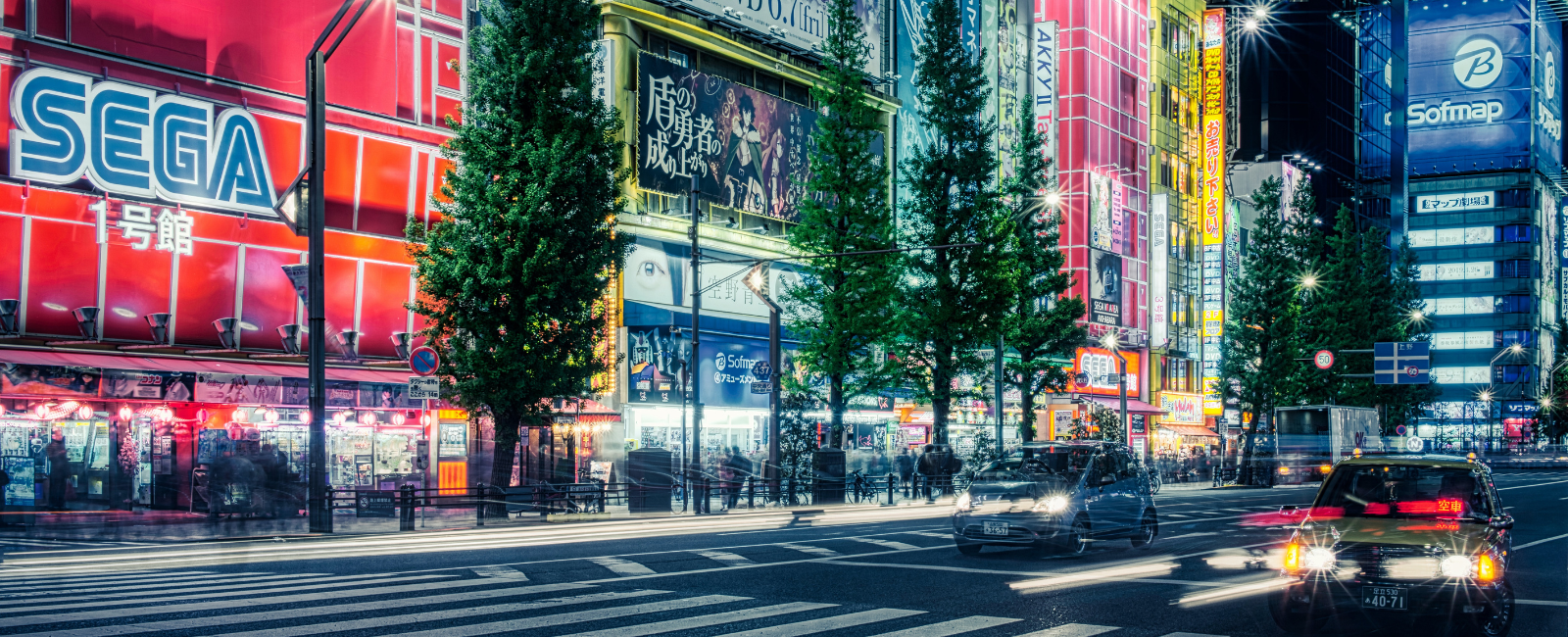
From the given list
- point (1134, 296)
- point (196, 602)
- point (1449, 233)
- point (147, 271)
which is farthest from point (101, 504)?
point (1449, 233)

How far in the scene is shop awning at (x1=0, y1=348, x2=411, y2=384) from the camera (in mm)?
22969

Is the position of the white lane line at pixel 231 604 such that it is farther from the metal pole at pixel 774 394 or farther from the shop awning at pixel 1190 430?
the shop awning at pixel 1190 430

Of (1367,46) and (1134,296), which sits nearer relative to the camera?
(1134,296)

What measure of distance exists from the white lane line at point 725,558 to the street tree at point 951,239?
2040 centimetres

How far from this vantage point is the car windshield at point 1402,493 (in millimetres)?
10992

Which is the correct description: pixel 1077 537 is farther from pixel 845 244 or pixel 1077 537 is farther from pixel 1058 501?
pixel 845 244

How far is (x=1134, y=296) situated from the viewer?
69812 millimetres

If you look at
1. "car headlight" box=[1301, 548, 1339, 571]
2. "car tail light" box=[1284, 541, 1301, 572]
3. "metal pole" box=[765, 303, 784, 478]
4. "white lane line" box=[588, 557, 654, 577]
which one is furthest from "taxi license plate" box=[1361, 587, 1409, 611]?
"metal pole" box=[765, 303, 784, 478]

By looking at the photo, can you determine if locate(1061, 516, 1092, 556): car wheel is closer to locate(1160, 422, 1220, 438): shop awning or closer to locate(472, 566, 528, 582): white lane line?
locate(472, 566, 528, 582): white lane line

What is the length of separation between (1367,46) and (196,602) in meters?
124

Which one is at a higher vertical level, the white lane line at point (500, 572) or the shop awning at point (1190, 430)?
the white lane line at point (500, 572)

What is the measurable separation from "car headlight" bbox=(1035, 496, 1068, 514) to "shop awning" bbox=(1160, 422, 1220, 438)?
56.5 meters

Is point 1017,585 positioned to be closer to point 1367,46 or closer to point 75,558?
point 75,558

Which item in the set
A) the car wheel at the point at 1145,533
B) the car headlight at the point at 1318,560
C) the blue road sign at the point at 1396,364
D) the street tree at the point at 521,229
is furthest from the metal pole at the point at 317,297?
the blue road sign at the point at 1396,364
